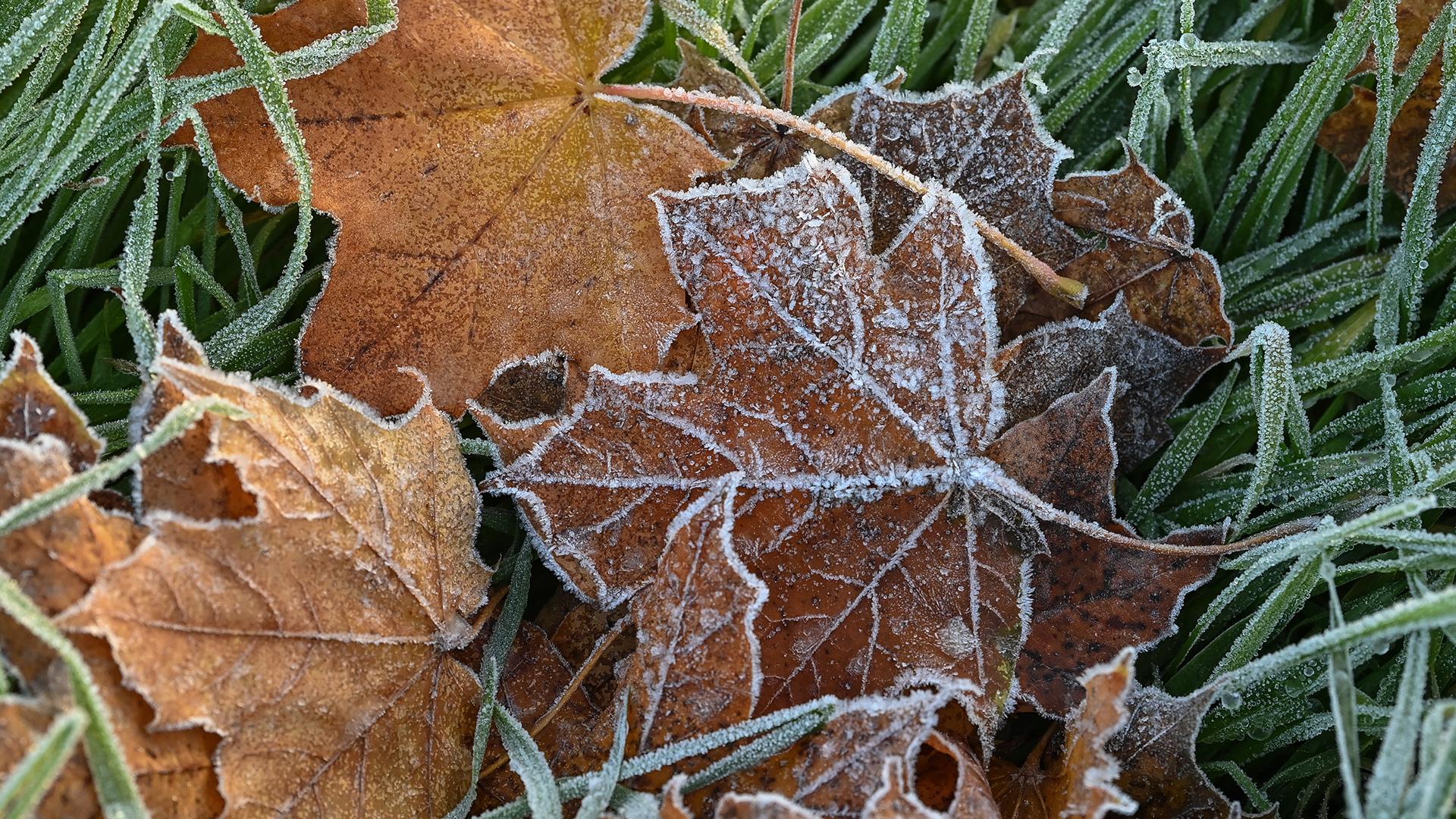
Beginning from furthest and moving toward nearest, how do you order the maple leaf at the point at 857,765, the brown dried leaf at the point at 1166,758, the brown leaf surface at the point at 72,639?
1. the brown dried leaf at the point at 1166,758
2. the maple leaf at the point at 857,765
3. the brown leaf surface at the point at 72,639

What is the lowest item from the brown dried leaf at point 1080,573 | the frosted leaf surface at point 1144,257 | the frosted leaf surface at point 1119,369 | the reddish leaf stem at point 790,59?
the brown dried leaf at point 1080,573

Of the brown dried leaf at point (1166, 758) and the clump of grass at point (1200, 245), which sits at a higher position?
the clump of grass at point (1200, 245)

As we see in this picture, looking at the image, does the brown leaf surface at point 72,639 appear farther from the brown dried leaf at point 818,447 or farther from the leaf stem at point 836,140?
the leaf stem at point 836,140

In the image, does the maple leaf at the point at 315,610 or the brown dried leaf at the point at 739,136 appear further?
the brown dried leaf at the point at 739,136

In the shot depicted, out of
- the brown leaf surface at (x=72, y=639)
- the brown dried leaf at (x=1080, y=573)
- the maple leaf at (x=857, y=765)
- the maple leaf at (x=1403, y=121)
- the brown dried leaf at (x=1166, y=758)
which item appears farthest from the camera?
the maple leaf at (x=1403, y=121)

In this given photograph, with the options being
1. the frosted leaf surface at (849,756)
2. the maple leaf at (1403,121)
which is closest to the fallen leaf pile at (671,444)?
the frosted leaf surface at (849,756)

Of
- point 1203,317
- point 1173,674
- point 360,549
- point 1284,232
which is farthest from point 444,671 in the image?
point 1284,232

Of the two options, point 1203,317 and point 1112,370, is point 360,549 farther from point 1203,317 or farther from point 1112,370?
point 1203,317
